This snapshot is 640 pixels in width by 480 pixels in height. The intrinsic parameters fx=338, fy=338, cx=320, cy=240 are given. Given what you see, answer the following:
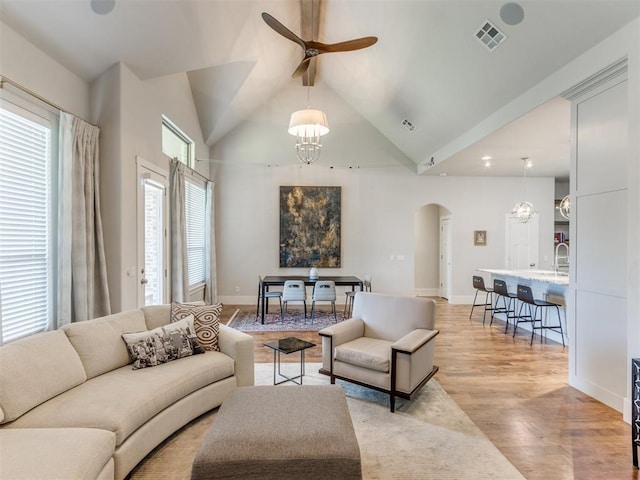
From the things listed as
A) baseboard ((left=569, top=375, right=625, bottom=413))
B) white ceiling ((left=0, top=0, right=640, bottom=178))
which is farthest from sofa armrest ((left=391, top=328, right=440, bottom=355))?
white ceiling ((left=0, top=0, right=640, bottom=178))

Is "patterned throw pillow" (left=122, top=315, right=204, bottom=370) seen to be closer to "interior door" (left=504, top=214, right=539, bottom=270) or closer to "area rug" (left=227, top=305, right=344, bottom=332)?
"area rug" (left=227, top=305, right=344, bottom=332)

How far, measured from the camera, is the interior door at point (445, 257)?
812 cm

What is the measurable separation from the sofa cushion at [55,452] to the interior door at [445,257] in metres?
7.52

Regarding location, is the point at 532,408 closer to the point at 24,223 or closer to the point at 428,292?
the point at 24,223

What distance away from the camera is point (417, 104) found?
18.2ft

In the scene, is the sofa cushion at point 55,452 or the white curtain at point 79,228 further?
the white curtain at point 79,228

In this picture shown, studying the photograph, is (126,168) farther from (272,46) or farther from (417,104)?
(417,104)

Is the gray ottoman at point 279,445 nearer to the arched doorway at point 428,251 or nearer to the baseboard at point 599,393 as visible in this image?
the baseboard at point 599,393

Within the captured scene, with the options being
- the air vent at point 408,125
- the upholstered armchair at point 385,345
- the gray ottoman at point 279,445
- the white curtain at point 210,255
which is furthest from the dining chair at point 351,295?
the gray ottoman at point 279,445

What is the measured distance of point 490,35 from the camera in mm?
3539

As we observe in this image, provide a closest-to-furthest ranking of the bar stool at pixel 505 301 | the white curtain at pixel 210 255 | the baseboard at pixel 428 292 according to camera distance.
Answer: the bar stool at pixel 505 301
the white curtain at pixel 210 255
the baseboard at pixel 428 292

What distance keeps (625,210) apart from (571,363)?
1.61 metres

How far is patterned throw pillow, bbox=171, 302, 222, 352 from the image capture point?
302 cm

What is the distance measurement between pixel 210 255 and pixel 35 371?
502 centimetres
